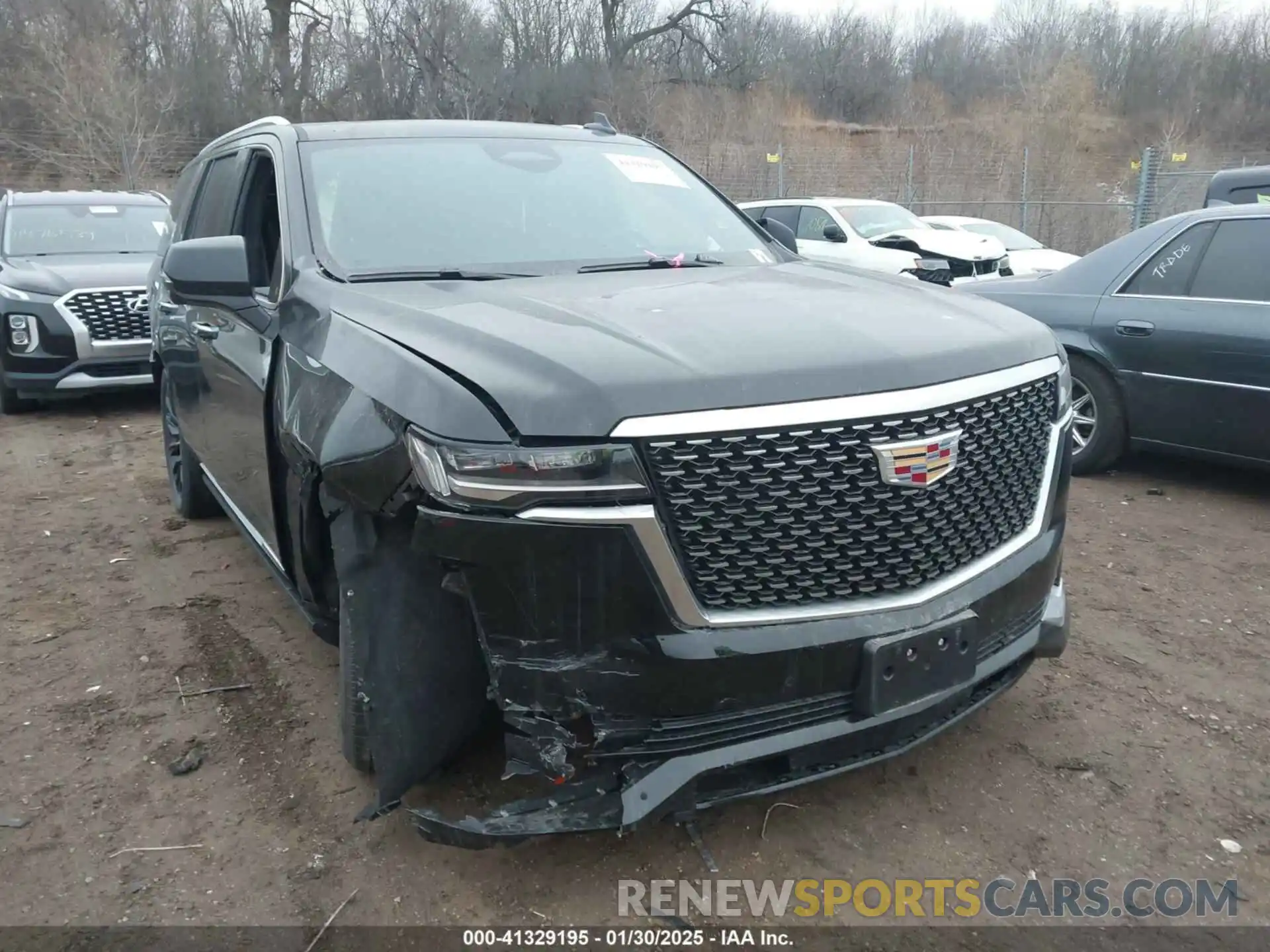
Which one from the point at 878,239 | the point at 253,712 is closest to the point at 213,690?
the point at 253,712

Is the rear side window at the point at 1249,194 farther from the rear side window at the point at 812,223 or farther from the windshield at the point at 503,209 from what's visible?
the rear side window at the point at 812,223

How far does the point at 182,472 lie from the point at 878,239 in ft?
32.2

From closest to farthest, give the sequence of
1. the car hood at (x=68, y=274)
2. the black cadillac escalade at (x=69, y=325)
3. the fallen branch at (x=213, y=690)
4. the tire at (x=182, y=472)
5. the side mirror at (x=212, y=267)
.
Result: the side mirror at (x=212, y=267) < the fallen branch at (x=213, y=690) < the tire at (x=182, y=472) < the black cadillac escalade at (x=69, y=325) < the car hood at (x=68, y=274)

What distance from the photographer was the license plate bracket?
222cm

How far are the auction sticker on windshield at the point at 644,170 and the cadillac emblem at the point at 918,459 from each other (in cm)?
202

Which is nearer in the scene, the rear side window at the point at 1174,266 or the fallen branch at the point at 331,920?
the fallen branch at the point at 331,920

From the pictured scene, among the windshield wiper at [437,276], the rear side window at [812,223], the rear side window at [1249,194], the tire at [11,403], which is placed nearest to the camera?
the windshield wiper at [437,276]

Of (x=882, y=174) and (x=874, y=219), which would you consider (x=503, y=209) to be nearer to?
(x=874, y=219)

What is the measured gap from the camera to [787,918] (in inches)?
91.7

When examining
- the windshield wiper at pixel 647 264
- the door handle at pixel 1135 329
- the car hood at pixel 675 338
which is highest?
the windshield wiper at pixel 647 264

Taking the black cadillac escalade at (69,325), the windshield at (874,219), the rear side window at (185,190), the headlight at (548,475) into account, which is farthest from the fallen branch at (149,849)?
the windshield at (874,219)

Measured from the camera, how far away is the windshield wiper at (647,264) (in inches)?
128

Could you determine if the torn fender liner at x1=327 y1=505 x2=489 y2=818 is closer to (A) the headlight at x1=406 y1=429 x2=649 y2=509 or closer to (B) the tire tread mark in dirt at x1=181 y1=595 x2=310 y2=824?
(A) the headlight at x1=406 y1=429 x2=649 y2=509

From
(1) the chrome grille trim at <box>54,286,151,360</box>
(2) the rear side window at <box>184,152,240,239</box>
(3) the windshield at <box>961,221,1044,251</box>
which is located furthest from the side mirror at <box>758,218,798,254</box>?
(3) the windshield at <box>961,221,1044,251</box>
